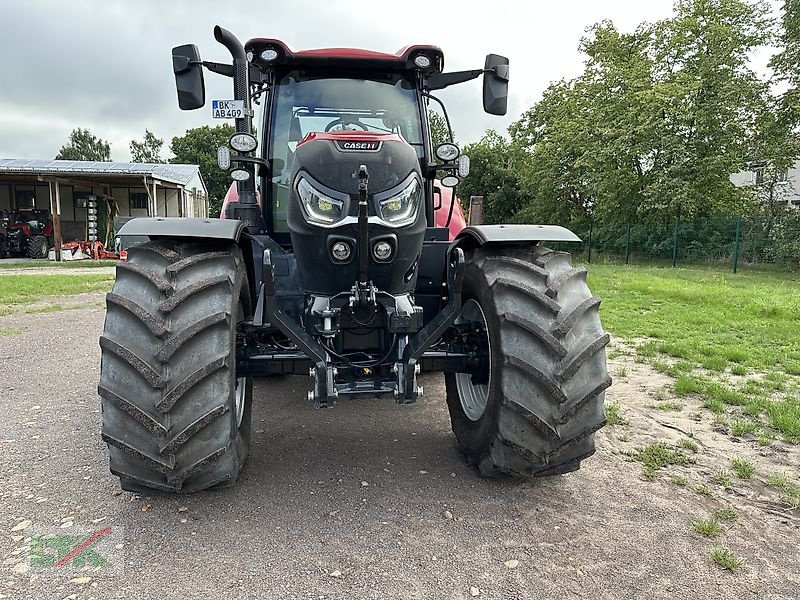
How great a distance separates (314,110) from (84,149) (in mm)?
72781

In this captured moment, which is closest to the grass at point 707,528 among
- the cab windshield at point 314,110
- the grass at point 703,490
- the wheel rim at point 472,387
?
the grass at point 703,490

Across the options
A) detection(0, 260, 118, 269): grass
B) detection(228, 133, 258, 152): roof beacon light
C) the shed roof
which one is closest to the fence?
detection(228, 133, 258, 152): roof beacon light

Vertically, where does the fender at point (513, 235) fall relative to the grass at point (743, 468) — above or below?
above

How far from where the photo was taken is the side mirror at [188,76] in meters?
3.84

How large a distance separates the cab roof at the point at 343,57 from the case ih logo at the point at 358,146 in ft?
4.46

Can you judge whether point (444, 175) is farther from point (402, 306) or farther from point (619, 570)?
point (619, 570)

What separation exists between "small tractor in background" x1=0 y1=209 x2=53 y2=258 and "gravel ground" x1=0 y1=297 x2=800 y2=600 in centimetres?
2386

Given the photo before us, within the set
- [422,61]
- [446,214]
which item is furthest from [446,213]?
[422,61]

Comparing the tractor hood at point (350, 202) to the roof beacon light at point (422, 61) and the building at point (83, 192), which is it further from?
the building at point (83, 192)

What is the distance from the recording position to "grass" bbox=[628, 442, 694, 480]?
3715 mm

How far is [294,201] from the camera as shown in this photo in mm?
3041

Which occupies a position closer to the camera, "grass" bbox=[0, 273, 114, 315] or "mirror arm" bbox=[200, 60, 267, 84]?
"mirror arm" bbox=[200, 60, 267, 84]

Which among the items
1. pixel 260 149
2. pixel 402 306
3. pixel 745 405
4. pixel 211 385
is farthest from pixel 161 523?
pixel 745 405

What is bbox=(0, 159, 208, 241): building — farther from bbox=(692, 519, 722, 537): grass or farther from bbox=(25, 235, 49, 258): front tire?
bbox=(692, 519, 722, 537): grass
